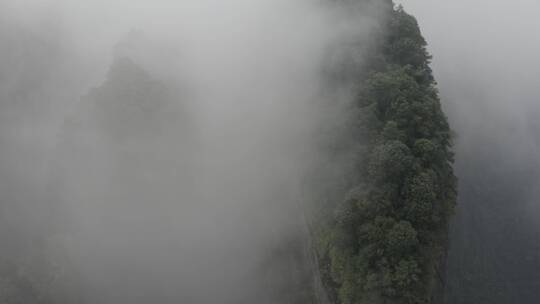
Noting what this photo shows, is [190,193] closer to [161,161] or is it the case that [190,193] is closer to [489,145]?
[161,161]

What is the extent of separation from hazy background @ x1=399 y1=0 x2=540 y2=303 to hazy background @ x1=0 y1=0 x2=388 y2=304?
1459 cm

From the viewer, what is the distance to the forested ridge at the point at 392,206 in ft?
115

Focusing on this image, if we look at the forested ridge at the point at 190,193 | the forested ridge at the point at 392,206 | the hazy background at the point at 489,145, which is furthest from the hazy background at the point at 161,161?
the hazy background at the point at 489,145

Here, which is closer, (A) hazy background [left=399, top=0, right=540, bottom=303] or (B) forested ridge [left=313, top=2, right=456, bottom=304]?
(B) forested ridge [left=313, top=2, right=456, bottom=304]

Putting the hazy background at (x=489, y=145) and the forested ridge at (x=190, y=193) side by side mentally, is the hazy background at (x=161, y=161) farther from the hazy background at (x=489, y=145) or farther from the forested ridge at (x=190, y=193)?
the hazy background at (x=489, y=145)

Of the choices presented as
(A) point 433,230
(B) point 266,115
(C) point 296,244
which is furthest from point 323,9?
(A) point 433,230

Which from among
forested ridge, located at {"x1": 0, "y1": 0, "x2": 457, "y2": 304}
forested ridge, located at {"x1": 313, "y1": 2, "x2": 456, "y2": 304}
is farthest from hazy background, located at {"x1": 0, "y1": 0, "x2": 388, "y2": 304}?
forested ridge, located at {"x1": 313, "y1": 2, "x2": 456, "y2": 304}

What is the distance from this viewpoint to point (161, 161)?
53.5 m

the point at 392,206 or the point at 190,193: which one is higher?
the point at 190,193

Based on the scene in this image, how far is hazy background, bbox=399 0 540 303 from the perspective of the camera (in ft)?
163

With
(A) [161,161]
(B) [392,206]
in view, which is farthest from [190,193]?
(B) [392,206]

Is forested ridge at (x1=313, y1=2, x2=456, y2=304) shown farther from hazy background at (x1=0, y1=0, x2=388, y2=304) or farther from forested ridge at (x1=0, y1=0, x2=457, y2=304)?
hazy background at (x1=0, y1=0, x2=388, y2=304)

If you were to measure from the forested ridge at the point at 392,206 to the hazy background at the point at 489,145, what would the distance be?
27.4ft

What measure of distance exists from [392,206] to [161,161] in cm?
2319
